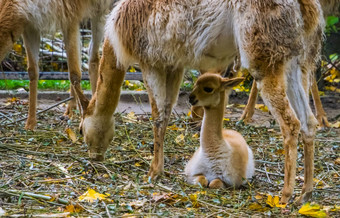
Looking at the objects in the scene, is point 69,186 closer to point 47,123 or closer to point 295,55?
point 295,55

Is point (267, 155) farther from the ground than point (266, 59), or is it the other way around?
point (266, 59)

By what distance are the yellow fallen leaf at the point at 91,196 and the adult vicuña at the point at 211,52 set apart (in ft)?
2.77

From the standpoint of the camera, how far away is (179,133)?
708cm

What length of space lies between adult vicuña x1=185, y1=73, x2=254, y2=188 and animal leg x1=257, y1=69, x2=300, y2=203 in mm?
676

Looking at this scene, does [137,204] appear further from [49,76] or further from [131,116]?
[49,76]

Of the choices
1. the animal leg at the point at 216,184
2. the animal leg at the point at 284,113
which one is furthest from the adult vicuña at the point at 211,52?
the animal leg at the point at 216,184

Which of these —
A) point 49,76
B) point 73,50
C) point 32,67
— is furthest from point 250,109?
point 49,76

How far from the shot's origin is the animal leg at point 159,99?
5.21m

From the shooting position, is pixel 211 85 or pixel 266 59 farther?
pixel 211 85

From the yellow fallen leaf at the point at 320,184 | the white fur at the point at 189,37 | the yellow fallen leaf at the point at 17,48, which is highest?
the white fur at the point at 189,37

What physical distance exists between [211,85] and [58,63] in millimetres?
5523

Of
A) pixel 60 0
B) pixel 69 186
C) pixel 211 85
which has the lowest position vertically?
pixel 69 186

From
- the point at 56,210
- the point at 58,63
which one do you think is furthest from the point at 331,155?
the point at 58,63

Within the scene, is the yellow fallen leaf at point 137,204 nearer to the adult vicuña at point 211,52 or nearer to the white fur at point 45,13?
the adult vicuña at point 211,52
